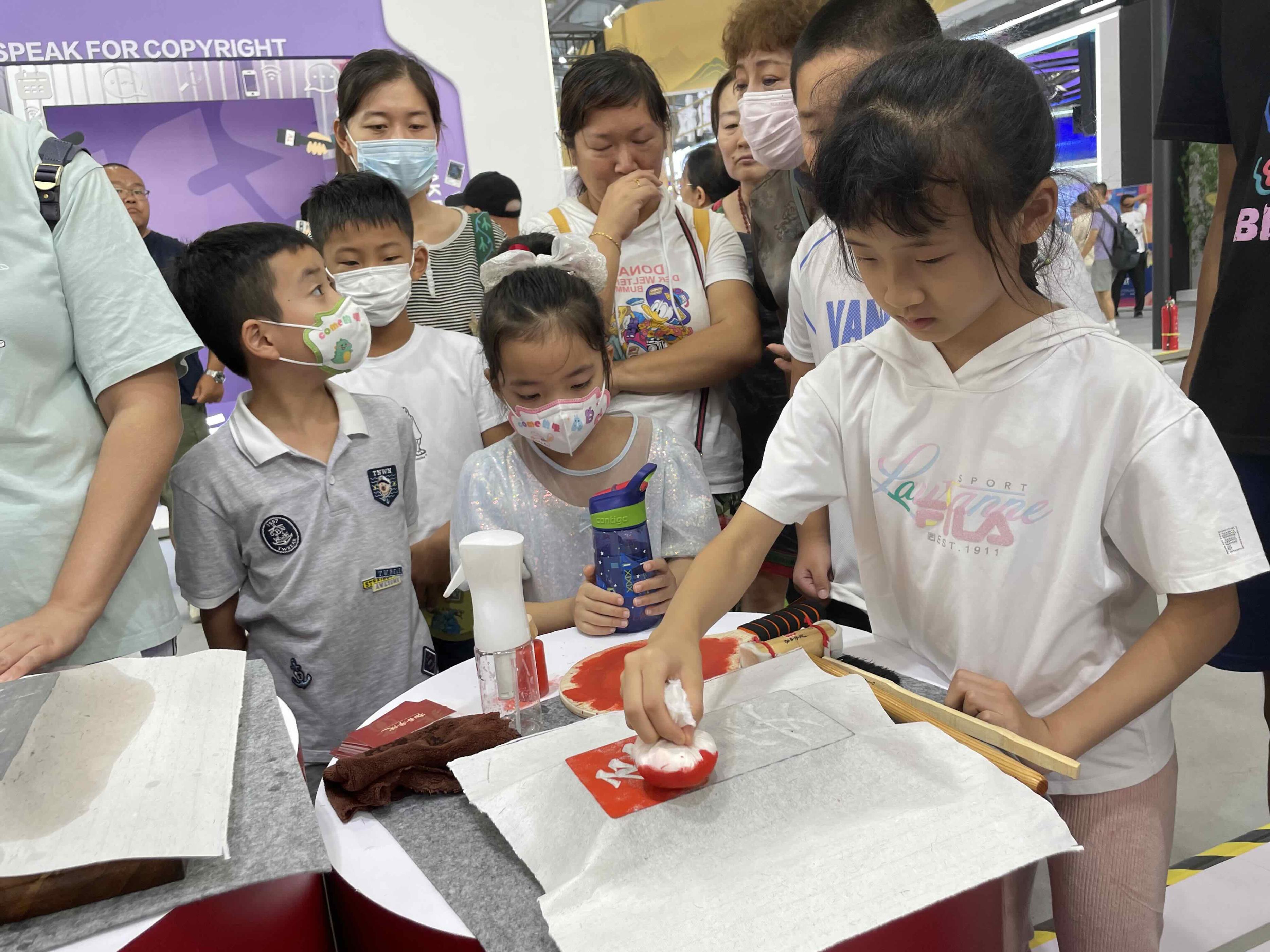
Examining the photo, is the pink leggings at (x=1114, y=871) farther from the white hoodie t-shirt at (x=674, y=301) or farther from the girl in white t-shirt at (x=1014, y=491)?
the white hoodie t-shirt at (x=674, y=301)

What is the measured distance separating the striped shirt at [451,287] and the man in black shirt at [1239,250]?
60.7 inches

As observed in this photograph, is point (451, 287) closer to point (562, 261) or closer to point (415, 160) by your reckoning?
point (415, 160)

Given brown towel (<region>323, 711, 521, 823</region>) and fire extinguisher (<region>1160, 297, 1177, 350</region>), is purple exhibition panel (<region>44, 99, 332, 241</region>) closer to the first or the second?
brown towel (<region>323, 711, 521, 823</region>)

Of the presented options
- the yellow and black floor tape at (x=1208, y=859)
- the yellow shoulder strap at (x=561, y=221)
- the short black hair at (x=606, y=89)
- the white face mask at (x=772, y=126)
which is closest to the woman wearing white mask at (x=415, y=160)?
the yellow shoulder strap at (x=561, y=221)

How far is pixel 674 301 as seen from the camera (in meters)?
2.01

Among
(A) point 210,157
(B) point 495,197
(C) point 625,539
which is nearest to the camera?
(C) point 625,539

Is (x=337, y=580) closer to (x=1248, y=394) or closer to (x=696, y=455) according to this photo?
(x=696, y=455)

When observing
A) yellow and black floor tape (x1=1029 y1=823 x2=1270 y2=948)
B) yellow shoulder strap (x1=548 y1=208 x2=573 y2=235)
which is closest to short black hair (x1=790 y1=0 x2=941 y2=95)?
yellow shoulder strap (x1=548 y1=208 x2=573 y2=235)

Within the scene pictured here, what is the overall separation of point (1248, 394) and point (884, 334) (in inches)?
28.2

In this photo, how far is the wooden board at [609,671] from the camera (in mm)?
1148

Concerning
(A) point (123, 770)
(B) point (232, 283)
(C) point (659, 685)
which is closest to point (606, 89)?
(B) point (232, 283)

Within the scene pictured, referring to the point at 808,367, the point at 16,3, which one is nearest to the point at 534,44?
the point at 16,3

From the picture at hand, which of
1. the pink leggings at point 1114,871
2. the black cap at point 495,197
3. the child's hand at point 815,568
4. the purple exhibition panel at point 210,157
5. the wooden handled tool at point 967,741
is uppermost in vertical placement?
the purple exhibition panel at point 210,157

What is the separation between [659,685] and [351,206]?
4.92ft
